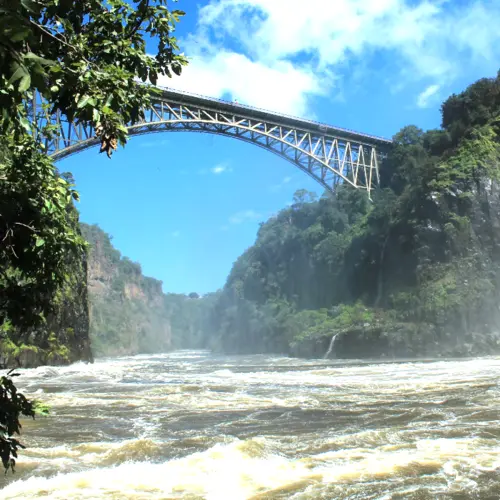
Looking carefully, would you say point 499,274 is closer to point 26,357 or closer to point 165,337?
point 26,357

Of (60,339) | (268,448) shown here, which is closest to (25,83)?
(268,448)

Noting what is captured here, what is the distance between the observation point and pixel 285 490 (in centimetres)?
556

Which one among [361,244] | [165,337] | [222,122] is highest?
[222,122]

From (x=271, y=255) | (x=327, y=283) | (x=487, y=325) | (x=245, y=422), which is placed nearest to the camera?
(x=245, y=422)

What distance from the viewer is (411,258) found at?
4022cm

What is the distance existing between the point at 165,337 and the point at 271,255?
189 ft

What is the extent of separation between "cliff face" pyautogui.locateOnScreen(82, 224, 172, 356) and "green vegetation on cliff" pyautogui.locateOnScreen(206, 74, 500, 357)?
35.5m

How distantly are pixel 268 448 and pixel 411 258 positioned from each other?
34.8 metres

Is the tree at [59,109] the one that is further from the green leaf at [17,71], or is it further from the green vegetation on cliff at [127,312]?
the green vegetation on cliff at [127,312]

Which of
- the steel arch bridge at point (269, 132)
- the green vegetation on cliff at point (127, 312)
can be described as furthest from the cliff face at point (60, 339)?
the green vegetation on cliff at point (127, 312)

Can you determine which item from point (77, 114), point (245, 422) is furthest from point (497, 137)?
point (77, 114)

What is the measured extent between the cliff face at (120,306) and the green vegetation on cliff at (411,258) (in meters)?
35.5

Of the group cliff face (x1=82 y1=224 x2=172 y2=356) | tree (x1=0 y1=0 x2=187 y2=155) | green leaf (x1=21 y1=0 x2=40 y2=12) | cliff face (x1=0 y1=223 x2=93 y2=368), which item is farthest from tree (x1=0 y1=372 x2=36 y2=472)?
cliff face (x1=82 y1=224 x2=172 y2=356)

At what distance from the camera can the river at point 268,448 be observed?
18.4 feet
